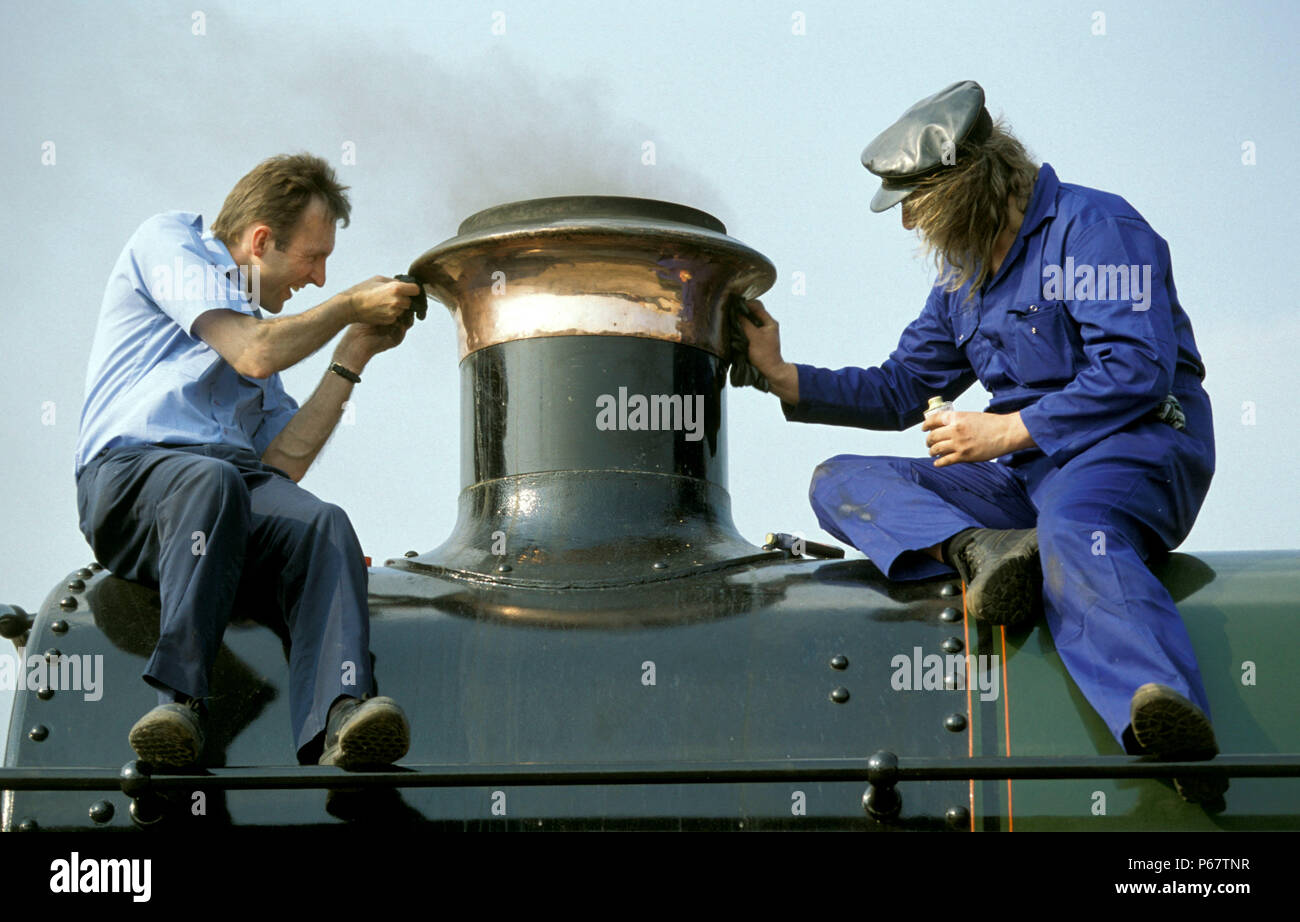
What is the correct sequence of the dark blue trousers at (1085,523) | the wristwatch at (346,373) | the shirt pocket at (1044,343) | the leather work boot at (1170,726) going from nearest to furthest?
the leather work boot at (1170,726)
the dark blue trousers at (1085,523)
the shirt pocket at (1044,343)
the wristwatch at (346,373)

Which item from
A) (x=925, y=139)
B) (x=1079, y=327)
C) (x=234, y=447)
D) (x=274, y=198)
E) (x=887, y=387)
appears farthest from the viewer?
(x=887, y=387)

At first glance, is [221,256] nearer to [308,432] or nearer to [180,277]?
[180,277]

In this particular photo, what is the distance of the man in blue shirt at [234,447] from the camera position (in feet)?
11.4

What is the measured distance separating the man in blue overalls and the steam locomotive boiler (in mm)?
119

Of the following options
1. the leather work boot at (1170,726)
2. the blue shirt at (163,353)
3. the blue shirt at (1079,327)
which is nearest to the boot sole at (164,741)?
the blue shirt at (163,353)

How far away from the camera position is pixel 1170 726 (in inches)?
122

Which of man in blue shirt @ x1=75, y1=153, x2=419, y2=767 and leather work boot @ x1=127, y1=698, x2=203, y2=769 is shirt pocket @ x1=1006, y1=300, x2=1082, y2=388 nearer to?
A: man in blue shirt @ x1=75, y1=153, x2=419, y2=767

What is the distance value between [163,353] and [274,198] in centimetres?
61

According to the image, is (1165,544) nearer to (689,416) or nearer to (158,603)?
(689,416)

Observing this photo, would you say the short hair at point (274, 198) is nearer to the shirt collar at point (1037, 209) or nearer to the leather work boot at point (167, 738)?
the leather work boot at point (167, 738)

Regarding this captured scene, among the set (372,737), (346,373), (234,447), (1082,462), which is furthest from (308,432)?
(1082,462)

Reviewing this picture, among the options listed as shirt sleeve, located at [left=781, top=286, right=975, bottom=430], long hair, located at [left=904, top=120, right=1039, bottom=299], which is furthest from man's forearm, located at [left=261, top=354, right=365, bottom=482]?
long hair, located at [left=904, top=120, right=1039, bottom=299]

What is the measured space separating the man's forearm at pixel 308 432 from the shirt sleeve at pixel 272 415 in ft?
0.06
